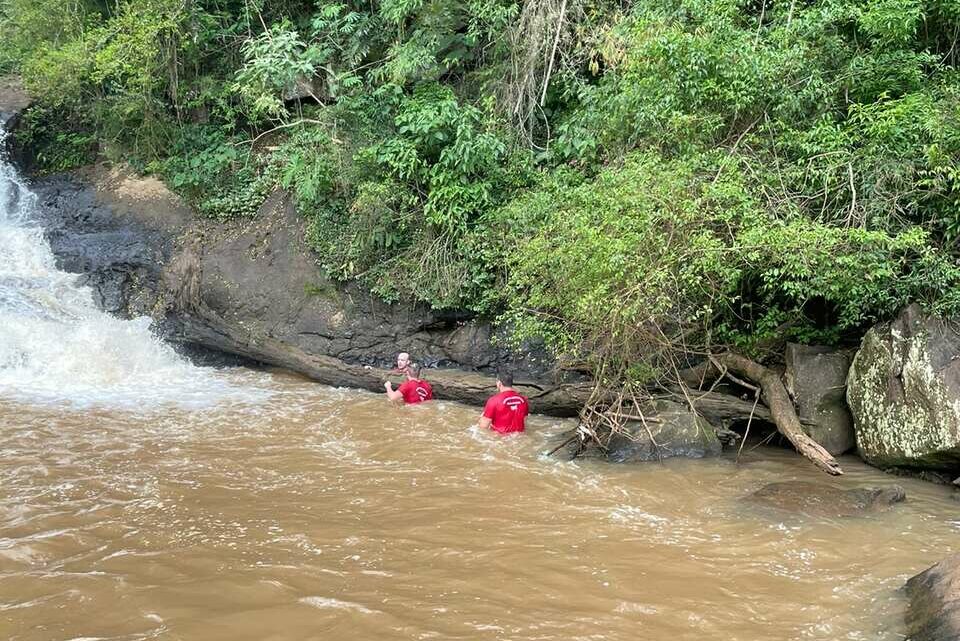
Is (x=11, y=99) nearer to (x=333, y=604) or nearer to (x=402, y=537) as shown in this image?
(x=402, y=537)

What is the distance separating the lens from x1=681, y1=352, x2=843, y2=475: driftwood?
7.16 m

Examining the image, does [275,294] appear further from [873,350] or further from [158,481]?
[873,350]

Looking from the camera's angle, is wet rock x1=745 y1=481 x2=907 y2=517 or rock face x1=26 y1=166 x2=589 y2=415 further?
rock face x1=26 y1=166 x2=589 y2=415

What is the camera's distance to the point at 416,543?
5.39m

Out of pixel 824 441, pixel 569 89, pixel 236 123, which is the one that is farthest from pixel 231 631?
pixel 236 123

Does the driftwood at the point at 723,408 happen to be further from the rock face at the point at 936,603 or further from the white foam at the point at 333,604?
the white foam at the point at 333,604

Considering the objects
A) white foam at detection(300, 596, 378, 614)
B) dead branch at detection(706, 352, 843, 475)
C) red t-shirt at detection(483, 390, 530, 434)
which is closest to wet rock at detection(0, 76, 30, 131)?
red t-shirt at detection(483, 390, 530, 434)

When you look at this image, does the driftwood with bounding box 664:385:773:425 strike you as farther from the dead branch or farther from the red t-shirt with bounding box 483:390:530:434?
the red t-shirt with bounding box 483:390:530:434

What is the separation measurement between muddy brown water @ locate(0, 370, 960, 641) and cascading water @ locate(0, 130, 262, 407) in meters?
1.70

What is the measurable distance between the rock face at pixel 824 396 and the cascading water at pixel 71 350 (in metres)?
7.50

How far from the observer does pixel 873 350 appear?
24.1 feet

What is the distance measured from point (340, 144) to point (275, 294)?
9.10 feet

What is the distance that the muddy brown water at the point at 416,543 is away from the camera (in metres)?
4.34

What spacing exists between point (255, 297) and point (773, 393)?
8383mm
